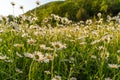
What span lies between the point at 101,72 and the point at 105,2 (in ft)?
97.9

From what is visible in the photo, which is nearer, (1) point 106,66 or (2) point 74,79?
(2) point 74,79

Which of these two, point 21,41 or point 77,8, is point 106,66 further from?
point 77,8

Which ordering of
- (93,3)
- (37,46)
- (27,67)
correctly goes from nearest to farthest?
(27,67) < (37,46) < (93,3)

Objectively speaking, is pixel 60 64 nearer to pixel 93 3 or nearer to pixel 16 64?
pixel 16 64

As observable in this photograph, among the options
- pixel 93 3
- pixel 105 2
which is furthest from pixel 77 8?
pixel 105 2

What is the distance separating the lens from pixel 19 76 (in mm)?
3543

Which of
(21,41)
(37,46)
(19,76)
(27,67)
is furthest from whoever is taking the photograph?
(21,41)

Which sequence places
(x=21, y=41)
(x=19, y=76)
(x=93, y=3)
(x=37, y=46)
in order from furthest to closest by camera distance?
(x=93, y=3) → (x=21, y=41) → (x=37, y=46) → (x=19, y=76)

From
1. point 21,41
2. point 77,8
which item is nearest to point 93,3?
point 77,8

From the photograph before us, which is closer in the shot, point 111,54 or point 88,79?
point 88,79

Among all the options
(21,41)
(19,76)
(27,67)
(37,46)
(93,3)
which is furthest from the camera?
(93,3)

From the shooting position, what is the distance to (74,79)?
3566 millimetres

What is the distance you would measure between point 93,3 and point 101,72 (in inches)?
1272

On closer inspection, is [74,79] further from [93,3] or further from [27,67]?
[93,3]
